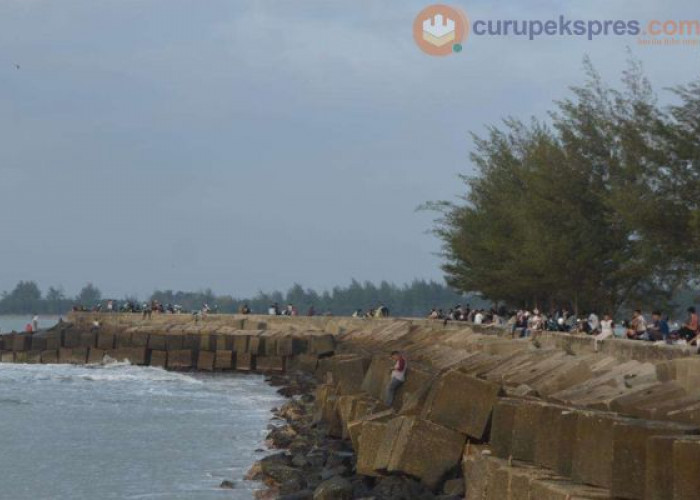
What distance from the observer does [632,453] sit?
29.0 feet

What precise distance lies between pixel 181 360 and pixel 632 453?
39.4 meters

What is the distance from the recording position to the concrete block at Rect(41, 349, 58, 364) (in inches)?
2044

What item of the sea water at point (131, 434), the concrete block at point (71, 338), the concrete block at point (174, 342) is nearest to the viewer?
the sea water at point (131, 434)

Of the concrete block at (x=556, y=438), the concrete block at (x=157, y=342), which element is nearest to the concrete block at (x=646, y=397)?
the concrete block at (x=556, y=438)

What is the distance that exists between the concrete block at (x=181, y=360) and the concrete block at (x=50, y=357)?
23.0 feet

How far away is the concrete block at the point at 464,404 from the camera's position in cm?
1261

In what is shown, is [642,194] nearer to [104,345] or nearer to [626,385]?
[626,385]

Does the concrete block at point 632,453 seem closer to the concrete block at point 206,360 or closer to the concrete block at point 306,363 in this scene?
the concrete block at point 306,363

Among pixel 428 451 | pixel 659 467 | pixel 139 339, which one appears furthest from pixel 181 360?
pixel 659 467

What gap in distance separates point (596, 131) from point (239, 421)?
43.7 feet

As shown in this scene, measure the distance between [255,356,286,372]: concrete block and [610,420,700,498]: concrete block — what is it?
3573 cm

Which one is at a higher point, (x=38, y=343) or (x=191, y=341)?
(x=191, y=341)

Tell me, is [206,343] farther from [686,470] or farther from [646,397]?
[686,470]

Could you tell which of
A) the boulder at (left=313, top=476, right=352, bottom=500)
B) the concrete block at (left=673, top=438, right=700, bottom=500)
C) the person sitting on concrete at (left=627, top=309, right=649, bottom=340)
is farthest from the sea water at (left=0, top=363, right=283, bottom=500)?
the concrete block at (left=673, top=438, right=700, bottom=500)
